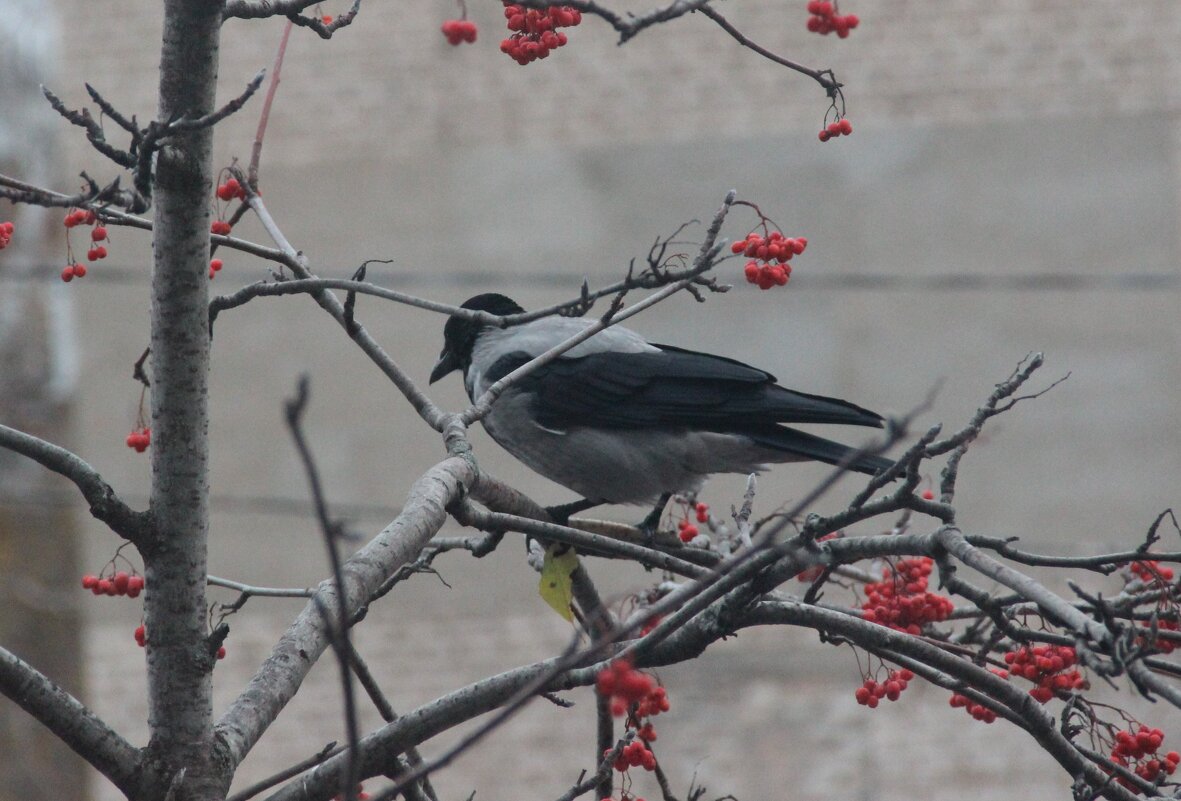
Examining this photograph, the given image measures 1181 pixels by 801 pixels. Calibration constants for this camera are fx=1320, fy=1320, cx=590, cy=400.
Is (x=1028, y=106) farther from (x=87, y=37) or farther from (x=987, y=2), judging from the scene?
(x=87, y=37)

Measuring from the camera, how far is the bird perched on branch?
4090 millimetres

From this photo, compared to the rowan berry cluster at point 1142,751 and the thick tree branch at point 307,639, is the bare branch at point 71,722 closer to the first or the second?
the thick tree branch at point 307,639

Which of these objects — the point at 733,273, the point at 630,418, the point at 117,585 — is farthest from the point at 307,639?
the point at 733,273

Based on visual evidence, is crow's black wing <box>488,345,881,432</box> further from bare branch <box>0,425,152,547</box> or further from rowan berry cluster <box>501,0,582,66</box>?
bare branch <box>0,425,152,547</box>

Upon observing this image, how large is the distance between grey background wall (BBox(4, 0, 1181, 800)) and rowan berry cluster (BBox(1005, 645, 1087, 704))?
5.70 m

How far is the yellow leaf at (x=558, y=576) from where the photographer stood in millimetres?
2680

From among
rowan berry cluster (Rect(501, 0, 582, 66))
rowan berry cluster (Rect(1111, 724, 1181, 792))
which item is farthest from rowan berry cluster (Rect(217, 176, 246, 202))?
rowan berry cluster (Rect(1111, 724, 1181, 792))

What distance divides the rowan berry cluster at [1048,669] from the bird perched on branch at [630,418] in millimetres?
1461

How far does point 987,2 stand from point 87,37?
620cm

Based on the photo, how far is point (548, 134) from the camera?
918cm

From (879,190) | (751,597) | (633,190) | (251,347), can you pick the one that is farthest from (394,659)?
(751,597)

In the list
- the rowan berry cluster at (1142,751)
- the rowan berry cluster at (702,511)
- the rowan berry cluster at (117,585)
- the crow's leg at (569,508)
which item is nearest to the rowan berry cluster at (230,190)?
the rowan berry cluster at (117,585)

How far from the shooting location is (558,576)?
109 inches

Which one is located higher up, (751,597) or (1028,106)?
(1028,106)
